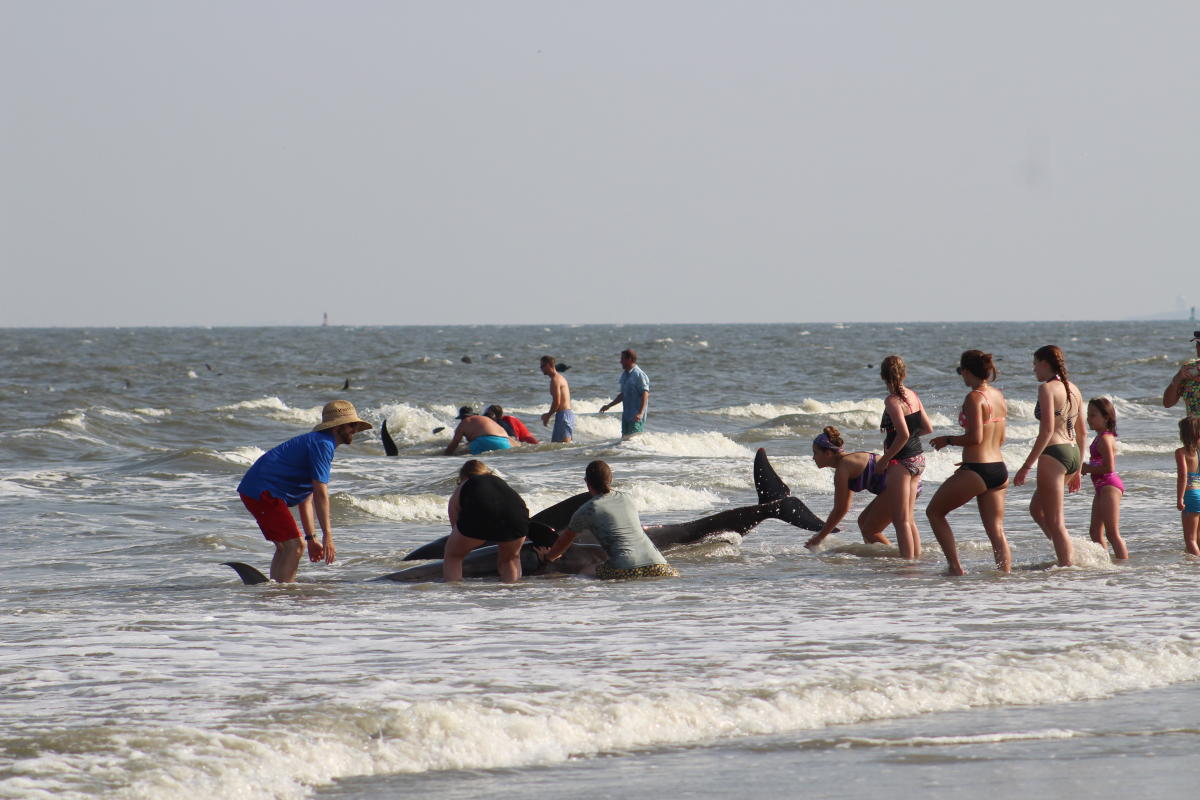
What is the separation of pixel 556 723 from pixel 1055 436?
192 inches

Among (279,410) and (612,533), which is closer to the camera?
(612,533)

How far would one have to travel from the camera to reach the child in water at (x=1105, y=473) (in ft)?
33.1

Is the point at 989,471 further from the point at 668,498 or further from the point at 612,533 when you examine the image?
the point at 668,498

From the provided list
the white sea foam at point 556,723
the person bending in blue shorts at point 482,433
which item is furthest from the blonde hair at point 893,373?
the person bending in blue shorts at point 482,433

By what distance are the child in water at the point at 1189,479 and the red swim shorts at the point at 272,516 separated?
6.43 m

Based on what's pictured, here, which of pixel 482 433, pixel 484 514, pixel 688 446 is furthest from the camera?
pixel 688 446

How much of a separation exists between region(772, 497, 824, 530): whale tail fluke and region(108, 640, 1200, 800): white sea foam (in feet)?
A: 14.8

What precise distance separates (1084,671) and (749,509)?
517 centimetres

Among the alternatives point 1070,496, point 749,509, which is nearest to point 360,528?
point 749,509

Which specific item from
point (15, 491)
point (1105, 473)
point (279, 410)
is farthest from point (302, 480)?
point (279, 410)

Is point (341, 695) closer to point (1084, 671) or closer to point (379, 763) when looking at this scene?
point (379, 763)

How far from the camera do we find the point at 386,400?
41344 millimetres

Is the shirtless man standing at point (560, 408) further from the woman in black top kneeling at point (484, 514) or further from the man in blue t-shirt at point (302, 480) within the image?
the man in blue t-shirt at point (302, 480)

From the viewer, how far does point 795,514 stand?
37.9 ft
